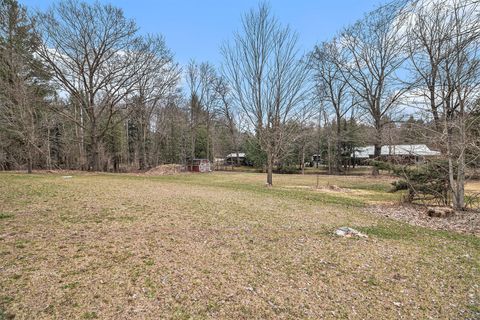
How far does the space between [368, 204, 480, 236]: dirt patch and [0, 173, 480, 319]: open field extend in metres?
0.94

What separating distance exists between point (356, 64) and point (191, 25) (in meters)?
17.7

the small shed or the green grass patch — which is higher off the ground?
the small shed

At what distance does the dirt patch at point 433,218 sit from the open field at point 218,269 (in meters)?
0.94

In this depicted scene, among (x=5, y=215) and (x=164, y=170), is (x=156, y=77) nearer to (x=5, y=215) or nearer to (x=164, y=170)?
(x=164, y=170)

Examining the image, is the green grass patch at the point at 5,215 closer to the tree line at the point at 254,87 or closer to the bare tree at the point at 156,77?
the tree line at the point at 254,87

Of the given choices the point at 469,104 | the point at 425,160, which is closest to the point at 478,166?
the point at 425,160

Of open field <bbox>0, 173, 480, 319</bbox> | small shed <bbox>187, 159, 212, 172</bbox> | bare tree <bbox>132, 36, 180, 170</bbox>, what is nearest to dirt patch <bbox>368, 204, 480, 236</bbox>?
open field <bbox>0, 173, 480, 319</bbox>

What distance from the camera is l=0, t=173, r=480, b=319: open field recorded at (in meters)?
2.23

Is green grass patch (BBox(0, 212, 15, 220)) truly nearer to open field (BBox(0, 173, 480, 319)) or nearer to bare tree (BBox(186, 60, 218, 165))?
open field (BBox(0, 173, 480, 319))

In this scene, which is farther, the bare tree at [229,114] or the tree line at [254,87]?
the bare tree at [229,114]

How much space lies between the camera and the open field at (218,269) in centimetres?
223

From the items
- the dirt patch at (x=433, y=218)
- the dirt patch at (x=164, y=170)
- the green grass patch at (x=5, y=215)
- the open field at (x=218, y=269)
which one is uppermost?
the dirt patch at (x=164, y=170)

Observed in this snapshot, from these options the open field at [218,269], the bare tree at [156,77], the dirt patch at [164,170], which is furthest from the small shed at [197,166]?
the open field at [218,269]

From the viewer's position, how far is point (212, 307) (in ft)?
7.36
